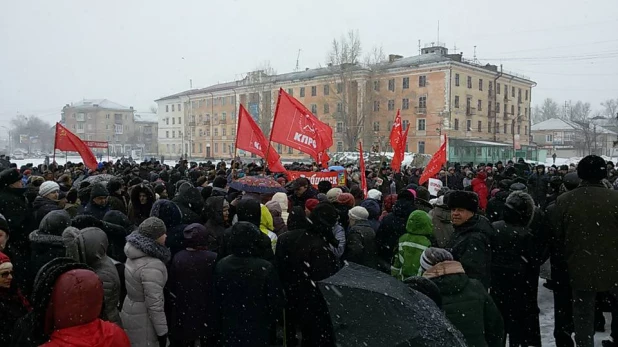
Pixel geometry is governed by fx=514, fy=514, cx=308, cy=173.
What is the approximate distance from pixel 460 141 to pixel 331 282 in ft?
172

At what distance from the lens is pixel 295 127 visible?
32.2 ft

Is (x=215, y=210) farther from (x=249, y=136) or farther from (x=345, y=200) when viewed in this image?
(x=249, y=136)

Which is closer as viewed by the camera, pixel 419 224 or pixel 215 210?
pixel 419 224

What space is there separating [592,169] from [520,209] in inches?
29.8

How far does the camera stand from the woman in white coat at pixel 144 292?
400 cm

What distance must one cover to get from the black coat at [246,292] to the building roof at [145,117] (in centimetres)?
11768

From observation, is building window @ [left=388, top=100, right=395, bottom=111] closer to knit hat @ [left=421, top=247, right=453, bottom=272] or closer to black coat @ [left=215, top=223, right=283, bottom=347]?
black coat @ [left=215, top=223, right=283, bottom=347]

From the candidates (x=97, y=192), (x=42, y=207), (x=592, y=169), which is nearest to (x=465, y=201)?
(x=592, y=169)

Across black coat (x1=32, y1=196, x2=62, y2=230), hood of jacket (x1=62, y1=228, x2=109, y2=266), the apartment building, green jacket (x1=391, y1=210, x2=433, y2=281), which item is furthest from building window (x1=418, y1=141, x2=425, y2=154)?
hood of jacket (x1=62, y1=228, x2=109, y2=266)

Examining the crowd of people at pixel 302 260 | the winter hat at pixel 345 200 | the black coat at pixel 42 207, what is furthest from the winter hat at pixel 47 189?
the winter hat at pixel 345 200

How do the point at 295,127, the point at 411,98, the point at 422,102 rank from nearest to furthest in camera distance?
the point at 295,127 → the point at 422,102 → the point at 411,98

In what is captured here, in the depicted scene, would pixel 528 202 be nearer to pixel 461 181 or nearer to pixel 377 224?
pixel 377 224

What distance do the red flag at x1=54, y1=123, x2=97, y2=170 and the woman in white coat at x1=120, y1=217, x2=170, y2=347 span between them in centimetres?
952

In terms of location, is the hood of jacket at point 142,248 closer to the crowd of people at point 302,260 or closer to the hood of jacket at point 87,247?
the crowd of people at point 302,260
